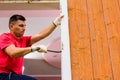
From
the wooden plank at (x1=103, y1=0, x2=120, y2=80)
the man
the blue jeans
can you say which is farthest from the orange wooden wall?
the blue jeans

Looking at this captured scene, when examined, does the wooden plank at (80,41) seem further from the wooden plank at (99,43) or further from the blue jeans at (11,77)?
the blue jeans at (11,77)

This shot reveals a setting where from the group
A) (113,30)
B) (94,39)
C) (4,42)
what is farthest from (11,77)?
(113,30)

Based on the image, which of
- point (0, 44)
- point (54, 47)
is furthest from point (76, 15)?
point (54, 47)

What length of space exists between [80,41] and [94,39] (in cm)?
12

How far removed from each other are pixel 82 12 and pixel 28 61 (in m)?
2.74

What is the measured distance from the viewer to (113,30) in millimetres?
2336

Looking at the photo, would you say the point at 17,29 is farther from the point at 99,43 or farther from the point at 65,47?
the point at 99,43

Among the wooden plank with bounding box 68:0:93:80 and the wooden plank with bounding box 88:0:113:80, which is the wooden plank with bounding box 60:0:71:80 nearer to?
the wooden plank with bounding box 68:0:93:80

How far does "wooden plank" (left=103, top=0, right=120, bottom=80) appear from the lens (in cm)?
214

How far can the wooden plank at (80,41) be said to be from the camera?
2117mm

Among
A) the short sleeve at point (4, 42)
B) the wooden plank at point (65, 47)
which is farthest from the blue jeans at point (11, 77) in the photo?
the wooden plank at point (65, 47)

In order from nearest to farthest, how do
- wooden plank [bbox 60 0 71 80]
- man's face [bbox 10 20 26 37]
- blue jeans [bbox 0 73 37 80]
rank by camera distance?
wooden plank [bbox 60 0 71 80] < blue jeans [bbox 0 73 37 80] < man's face [bbox 10 20 26 37]

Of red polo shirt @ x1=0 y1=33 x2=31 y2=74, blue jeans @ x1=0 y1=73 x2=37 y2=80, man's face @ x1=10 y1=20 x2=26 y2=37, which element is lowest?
blue jeans @ x1=0 y1=73 x2=37 y2=80

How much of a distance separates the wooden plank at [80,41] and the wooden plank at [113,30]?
0.57 feet
